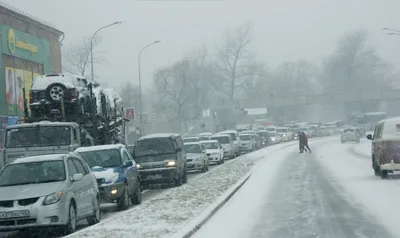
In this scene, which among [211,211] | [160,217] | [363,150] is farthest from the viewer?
[363,150]

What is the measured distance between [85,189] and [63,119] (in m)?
9.22

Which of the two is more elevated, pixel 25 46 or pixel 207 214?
pixel 25 46

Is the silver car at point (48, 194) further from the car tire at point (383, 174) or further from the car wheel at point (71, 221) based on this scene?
the car tire at point (383, 174)

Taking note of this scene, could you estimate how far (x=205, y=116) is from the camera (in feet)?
324

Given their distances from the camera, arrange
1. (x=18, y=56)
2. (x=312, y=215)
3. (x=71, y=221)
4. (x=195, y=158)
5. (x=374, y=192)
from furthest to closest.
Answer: (x=18, y=56) < (x=195, y=158) < (x=374, y=192) < (x=312, y=215) < (x=71, y=221)

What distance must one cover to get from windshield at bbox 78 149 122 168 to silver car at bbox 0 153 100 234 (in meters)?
3.10

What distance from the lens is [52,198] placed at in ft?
43.1

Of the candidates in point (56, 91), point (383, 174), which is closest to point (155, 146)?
point (56, 91)

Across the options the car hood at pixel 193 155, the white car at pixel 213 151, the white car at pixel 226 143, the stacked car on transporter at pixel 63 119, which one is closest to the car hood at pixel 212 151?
the white car at pixel 213 151

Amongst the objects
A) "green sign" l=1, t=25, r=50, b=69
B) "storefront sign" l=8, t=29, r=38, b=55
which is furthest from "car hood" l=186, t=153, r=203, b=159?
"storefront sign" l=8, t=29, r=38, b=55

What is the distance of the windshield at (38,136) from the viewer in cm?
2136

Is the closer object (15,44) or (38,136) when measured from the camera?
(38,136)

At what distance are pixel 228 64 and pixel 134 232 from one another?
93.2 m

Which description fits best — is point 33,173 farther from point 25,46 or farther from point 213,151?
point 25,46
